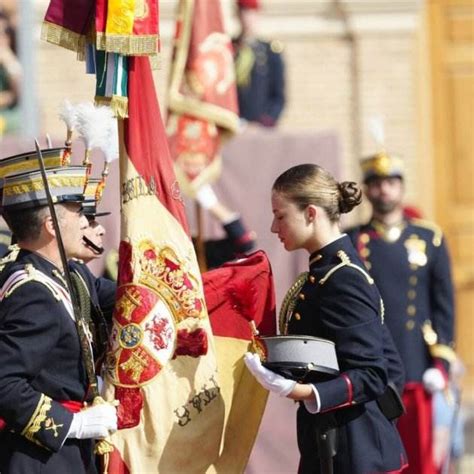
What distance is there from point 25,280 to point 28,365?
0.27m

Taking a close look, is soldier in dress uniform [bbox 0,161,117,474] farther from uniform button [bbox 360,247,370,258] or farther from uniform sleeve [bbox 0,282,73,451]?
uniform button [bbox 360,247,370,258]

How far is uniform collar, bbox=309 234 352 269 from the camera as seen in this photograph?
521 centimetres

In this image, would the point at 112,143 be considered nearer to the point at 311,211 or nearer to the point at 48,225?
the point at 48,225

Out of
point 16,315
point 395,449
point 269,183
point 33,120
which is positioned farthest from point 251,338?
point 33,120

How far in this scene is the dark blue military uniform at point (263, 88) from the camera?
10.5 meters

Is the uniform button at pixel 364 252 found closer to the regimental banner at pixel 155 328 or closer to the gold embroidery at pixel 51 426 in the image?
the regimental banner at pixel 155 328

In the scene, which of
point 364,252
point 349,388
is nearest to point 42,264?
point 349,388

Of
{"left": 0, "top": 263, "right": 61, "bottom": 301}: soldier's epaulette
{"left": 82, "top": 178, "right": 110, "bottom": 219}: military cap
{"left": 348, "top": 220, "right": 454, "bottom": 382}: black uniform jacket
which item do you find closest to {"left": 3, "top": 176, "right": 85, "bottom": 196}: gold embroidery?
{"left": 82, "top": 178, "right": 110, "bottom": 219}: military cap

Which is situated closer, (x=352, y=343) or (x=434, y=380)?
(x=352, y=343)

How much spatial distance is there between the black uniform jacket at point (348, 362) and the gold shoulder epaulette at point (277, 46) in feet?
19.8

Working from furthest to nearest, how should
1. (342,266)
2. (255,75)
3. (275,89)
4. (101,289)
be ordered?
(275,89) < (255,75) < (101,289) < (342,266)

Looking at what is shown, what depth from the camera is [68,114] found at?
17.0 feet

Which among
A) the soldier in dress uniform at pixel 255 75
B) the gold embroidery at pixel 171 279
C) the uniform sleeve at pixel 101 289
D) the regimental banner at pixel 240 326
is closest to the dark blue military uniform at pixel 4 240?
the uniform sleeve at pixel 101 289

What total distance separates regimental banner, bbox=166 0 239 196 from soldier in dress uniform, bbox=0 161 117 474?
10.6ft
